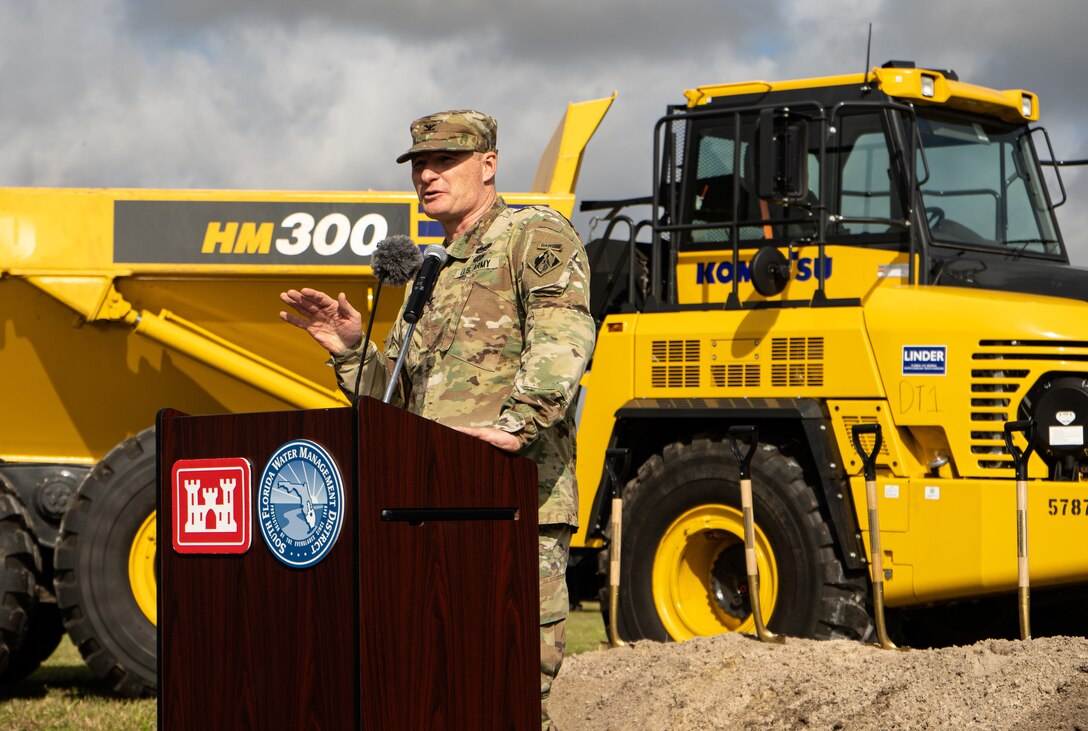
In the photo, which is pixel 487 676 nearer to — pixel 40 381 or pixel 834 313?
pixel 834 313

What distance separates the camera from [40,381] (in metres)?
8.04

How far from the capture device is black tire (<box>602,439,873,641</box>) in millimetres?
6973

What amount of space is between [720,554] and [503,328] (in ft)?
13.5

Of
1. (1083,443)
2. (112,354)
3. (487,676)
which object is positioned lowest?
(487,676)

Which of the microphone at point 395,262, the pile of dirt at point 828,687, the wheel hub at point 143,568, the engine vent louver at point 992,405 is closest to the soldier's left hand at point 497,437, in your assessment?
the microphone at point 395,262

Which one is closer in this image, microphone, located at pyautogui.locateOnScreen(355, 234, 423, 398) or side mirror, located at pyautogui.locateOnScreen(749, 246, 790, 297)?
microphone, located at pyautogui.locateOnScreen(355, 234, 423, 398)

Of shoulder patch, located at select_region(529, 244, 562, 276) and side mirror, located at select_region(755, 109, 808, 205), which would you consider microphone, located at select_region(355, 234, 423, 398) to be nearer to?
shoulder patch, located at select_region(529, 244, 562, 276)

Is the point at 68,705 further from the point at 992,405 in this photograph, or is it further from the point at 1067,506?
the point at 1067,506

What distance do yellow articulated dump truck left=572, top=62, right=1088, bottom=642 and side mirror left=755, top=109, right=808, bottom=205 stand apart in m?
0.01

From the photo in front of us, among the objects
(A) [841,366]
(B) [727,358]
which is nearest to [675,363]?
(B) [727,358]

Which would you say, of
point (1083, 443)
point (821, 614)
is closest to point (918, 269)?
point (1083, 443)

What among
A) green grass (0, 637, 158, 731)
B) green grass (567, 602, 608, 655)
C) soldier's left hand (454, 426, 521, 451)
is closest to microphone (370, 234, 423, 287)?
soldier's left hand (454, 426, 521, 451)

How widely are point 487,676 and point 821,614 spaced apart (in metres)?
3.89

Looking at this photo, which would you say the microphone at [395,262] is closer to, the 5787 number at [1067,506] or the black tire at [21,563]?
the 5787 number at [1067,506]
